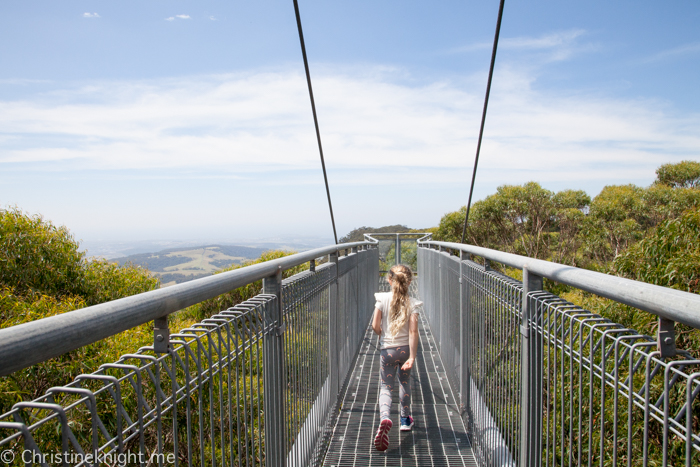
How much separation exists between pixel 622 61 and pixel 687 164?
47.6ft

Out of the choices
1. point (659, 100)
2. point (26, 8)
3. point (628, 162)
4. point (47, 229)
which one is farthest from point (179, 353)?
point (628, 162)

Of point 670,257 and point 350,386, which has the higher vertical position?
point 670,257

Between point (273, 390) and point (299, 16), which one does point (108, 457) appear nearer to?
point (273, 390)

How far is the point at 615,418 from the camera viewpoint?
4.04 ft

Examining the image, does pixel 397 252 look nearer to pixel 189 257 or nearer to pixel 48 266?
pixel 48 266

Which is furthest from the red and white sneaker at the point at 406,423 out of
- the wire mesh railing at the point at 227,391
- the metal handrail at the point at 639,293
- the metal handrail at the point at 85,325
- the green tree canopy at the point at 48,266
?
the green tree canopy at the point at 48,266

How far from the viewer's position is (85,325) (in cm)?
85

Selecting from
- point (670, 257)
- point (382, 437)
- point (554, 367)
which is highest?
point (670, 257)

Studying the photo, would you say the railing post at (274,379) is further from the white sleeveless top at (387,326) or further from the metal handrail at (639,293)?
the white sleeveless top at (387,326)

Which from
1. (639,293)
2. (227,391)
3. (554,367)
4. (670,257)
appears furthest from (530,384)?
(670,257)

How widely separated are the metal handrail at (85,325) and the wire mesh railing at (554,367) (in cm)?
111

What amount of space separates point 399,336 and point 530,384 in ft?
6.10

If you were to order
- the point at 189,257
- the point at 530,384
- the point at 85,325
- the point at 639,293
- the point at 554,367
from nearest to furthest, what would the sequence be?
the point at 85,325 → the point at 639,293 → the point at 554,367 → the point at 530,384 → the point at 189,257

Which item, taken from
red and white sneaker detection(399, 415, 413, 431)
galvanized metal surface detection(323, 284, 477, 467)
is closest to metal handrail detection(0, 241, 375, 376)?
galvanized metal surface detection(323, 284, 477, 467)
